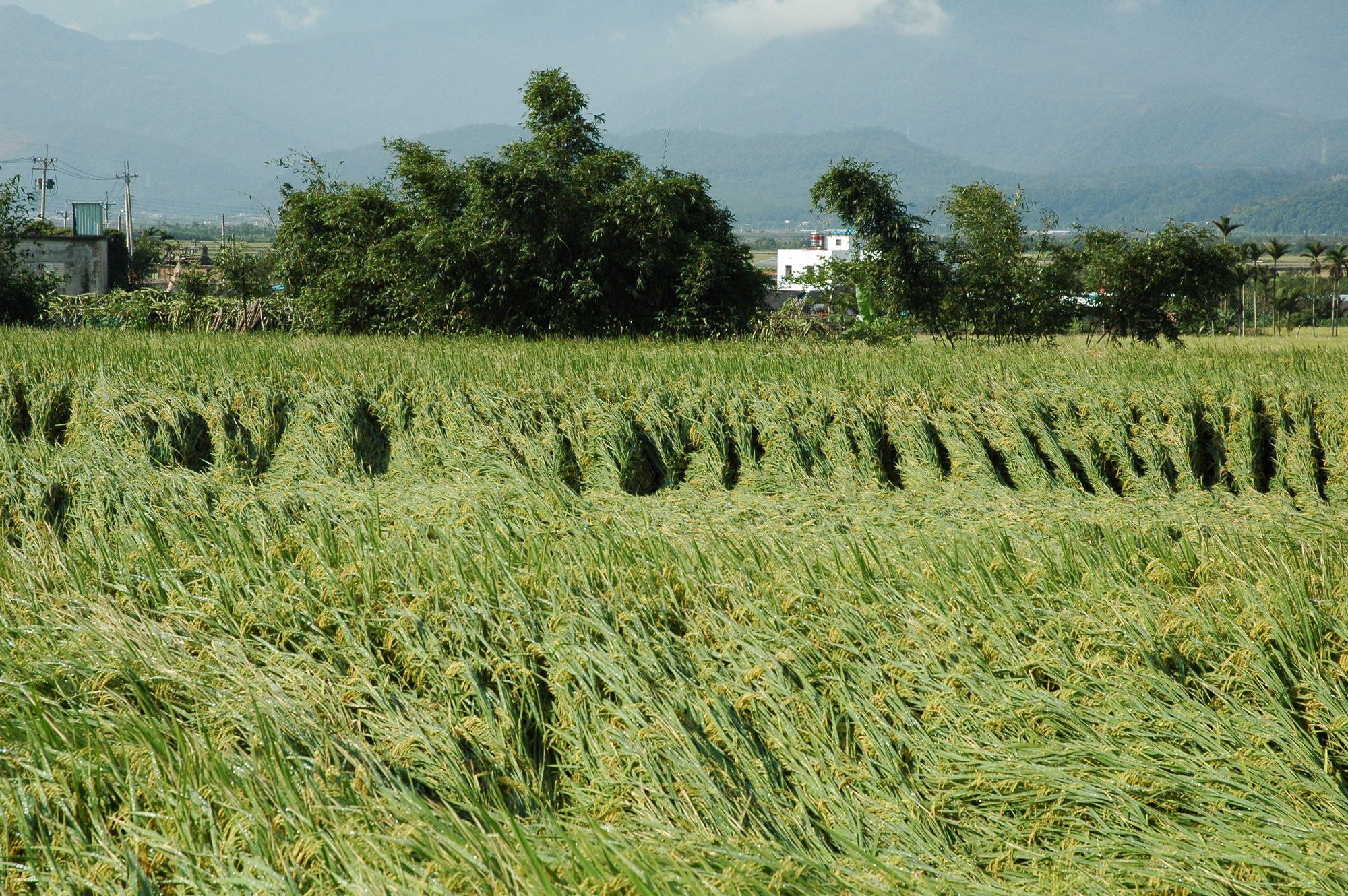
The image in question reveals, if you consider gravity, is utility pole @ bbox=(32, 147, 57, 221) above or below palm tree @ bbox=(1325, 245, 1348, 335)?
above

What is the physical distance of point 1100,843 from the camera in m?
2.15

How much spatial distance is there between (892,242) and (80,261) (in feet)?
73.8

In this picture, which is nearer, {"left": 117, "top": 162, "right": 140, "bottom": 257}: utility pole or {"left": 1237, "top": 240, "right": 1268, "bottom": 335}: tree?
{"left": 117, "top": 162, "right": 140, "bottom": 257}: utility pole

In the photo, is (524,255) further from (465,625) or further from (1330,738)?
(1330,738)

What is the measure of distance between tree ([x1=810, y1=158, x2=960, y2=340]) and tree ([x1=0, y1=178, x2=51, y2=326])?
12.6 meters

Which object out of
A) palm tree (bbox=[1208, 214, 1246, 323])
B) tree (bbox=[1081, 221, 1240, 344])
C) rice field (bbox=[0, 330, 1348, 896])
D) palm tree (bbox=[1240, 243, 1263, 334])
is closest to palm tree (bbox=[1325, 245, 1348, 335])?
palm tree (bbox=[1240, 243, 1263, 334])

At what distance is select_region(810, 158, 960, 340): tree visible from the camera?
13477 millimetres

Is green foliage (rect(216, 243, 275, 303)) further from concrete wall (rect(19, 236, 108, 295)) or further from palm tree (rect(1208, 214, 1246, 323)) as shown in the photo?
palm tree (rect(1208, 214, 1246, 323))

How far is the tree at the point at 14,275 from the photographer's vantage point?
1605cm

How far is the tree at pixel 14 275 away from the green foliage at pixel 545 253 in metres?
4.94

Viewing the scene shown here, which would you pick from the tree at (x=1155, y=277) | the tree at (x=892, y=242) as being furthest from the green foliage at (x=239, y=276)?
the tree at (x=1155, y=277)

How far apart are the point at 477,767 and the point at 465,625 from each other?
52 cm

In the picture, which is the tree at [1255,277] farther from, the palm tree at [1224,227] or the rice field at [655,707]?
the rice field at [655,707]

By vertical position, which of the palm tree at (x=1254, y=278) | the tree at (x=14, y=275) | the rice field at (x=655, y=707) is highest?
the palm tree at (x=1254, y=278)
